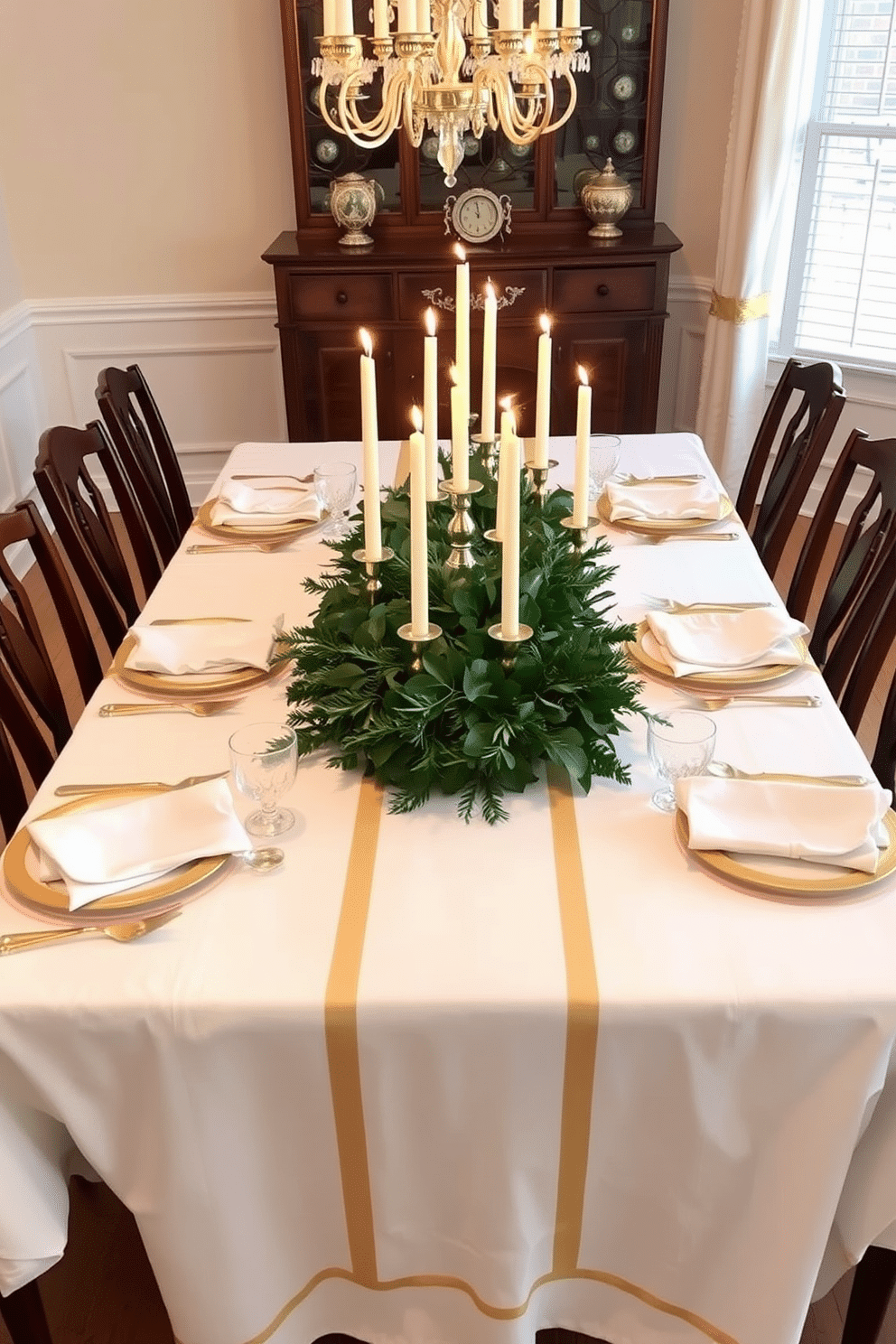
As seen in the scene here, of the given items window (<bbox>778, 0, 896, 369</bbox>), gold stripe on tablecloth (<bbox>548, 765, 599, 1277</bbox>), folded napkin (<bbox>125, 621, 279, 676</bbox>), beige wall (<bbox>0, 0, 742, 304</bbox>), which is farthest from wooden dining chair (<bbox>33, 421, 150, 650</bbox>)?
window (<bbox>778, 0, 896, 369</bbox>)

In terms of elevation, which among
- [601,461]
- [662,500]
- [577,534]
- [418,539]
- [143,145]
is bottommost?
[662,500]

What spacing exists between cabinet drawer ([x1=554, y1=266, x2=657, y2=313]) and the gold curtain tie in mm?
269

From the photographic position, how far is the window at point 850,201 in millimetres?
3578

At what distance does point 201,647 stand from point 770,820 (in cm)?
85

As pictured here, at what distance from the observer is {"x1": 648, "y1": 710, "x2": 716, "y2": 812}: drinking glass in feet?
4.34

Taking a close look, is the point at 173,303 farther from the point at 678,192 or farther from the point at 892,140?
the point at 892,140

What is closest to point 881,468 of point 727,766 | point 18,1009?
point 727,766

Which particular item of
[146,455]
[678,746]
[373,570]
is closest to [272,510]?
[146,455]

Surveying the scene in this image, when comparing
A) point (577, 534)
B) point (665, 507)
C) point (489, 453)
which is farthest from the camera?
point (665, 507)

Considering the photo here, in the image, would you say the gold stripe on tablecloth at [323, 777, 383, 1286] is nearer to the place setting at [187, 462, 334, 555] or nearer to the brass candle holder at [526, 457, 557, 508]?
the brass candle holder at [526, 457, 557, 508]

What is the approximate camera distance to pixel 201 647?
5.55 ft

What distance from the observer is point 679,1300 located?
4.19ft

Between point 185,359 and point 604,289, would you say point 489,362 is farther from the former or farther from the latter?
point 185,359

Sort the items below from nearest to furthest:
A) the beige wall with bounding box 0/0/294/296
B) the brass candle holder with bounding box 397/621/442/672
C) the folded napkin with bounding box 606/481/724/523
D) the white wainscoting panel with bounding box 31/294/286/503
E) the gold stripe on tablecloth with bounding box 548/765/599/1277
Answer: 1. the gold stripe on tablecloth with bounding box 548/765/599/1277
2. the brass candle holder with bounding box 397/621/442/672
3. the folded napkin with bounding box 606/481/724/523
4. the beige wall with bounding box 0/0/294/296
5. the white wainscoting panel with bounding box 31/294/286/503
